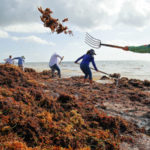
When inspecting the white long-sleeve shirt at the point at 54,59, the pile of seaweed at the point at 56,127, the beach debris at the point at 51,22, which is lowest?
the pile of seaweed at the point at 56,127

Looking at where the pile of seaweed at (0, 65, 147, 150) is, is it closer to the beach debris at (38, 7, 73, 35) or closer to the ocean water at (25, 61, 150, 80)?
the beach debris at (38, 7, 73, 35)

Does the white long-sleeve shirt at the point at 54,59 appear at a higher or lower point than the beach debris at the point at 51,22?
lower

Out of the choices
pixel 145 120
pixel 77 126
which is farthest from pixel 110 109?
pixel 77 126

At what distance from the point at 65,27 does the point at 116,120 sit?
655 cm

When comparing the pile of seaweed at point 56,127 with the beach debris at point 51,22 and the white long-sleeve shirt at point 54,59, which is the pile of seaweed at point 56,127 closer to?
the beach debris at point 51,22

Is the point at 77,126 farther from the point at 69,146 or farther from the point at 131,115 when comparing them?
the point at 131,115

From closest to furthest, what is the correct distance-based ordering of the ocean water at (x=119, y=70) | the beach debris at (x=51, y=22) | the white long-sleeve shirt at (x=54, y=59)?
1. the beach debris at (x=51, y=22)
2. the white long-sleeve shirt at (x=54, y=59)
3. the ocean water at (x=119, y=70)

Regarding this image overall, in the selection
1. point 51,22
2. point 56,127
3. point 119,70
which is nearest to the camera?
point 56,127

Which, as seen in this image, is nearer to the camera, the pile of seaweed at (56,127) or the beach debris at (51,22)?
the pile of seaweed at (56,127)

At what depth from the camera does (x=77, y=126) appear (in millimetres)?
3926

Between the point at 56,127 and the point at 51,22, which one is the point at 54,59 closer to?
the point at 51,22

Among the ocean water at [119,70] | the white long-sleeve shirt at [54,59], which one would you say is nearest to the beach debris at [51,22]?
the white long-sleeve shirt at [54,59]

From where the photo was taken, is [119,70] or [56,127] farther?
[119,70]

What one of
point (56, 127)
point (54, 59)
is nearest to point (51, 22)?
point (54, 59)
